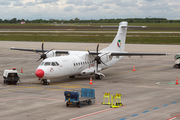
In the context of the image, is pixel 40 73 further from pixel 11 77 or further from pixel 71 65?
pixel 71 65

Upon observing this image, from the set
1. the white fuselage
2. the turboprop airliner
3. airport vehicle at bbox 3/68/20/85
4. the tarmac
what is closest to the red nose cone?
the turboprop airliner

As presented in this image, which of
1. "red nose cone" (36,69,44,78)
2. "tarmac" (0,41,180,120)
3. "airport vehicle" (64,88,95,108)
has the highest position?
"red nose cone" (36,69,44,78)

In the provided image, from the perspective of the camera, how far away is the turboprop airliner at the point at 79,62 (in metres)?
25.5

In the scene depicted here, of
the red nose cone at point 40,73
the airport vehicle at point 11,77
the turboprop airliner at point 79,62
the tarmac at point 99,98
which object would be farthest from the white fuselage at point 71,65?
the airport vehicle at point 11,77

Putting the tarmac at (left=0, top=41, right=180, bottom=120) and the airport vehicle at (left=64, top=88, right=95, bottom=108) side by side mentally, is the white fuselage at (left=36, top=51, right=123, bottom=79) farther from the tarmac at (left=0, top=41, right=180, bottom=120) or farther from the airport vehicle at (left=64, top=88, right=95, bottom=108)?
the airport vehicle at (left=64, top=88, right=95, bottom=108)

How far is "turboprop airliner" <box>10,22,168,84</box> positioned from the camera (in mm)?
25484

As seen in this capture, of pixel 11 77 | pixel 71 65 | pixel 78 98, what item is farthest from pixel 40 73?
pixel 78 98

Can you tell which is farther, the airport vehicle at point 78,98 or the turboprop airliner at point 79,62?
the turboprop airliner at point 79,62

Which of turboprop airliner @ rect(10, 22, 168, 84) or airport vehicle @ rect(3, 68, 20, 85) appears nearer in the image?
turboprop airliner @ rect(10, 22, 168, 84)

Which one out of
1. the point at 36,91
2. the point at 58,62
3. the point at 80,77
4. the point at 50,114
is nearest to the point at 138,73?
the point at 80,77

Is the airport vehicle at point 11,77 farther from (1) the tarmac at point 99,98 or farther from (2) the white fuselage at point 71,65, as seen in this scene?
(2) the white fuselage at point 71,65

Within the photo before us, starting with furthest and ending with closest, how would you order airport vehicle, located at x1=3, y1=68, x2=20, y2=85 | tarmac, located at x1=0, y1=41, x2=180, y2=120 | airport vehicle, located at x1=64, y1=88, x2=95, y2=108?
airport vehicle, located at x1=3, y1=68, x2=20, y2=85 < airport vehicle, located at x1=64, y1=88, x2=95, y2=108 < tarmac, located at x1=0, y1=41, x2=180, y2=120

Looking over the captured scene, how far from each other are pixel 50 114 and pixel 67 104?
209 centimetres

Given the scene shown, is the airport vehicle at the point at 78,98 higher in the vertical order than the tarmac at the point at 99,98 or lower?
higher
